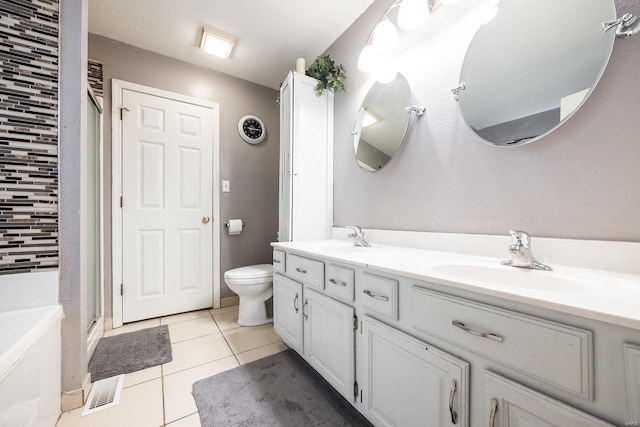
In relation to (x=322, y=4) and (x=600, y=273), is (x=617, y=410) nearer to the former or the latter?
(x=600, y=273)

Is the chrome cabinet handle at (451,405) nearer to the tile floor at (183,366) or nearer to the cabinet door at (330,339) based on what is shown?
the cabinet door at (330,339)

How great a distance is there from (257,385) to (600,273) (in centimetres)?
150

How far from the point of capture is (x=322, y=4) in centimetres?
163

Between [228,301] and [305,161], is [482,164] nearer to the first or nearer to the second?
[305,161]

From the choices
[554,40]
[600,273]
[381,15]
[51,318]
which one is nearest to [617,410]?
[600,273]

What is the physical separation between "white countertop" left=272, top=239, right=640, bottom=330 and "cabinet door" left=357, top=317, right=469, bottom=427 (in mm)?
219

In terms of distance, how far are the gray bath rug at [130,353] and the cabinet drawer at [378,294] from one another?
4.57 feet

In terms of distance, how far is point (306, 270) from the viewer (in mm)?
1287

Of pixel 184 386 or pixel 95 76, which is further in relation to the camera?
pixel 95 76

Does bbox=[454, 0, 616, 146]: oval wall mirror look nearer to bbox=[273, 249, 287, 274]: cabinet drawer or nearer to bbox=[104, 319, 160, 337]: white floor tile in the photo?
bbox=[273, 249, 287, 274]: cabinet drawer

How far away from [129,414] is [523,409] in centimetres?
154

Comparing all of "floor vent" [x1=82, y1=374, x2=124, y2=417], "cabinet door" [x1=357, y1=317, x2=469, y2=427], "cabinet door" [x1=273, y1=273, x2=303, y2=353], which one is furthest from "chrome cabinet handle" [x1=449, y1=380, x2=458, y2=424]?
"floor vent" [x1=82, y1=374, x2=124, y2=417]

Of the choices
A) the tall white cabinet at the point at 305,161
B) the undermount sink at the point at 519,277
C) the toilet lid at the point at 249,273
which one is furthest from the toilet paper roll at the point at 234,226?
the undermount sink at the point at 519,277

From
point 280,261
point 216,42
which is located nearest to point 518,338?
point 280,261
